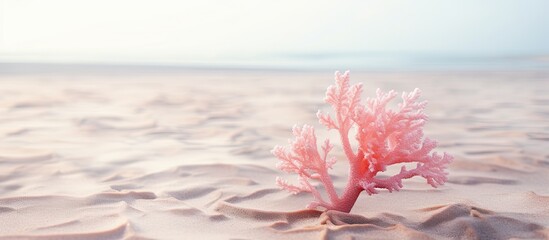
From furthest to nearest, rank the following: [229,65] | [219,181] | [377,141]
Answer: [229,65]
[219,181]
[377,141]

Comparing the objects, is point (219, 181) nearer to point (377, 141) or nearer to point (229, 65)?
point (377, 141)

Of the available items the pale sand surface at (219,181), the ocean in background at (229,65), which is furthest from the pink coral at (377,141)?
the ocean in background at (229,65)

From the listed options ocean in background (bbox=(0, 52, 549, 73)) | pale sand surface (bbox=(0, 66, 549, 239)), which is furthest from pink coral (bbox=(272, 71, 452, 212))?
ocean in background (bbox=(0, 52, 549, 73))

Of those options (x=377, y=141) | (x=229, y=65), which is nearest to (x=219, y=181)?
(x=377, y=141)

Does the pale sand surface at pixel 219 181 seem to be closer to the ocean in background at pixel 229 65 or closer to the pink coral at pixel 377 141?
the pink coral at pixel 377 141

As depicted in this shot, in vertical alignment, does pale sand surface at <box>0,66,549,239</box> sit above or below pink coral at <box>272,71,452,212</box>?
below

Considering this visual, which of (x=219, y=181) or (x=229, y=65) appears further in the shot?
(x=229, y=65)

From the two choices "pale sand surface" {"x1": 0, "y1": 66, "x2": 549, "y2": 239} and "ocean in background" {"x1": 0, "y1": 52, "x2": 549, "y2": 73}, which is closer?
"pale sand surface" {"x1": 0, "y1": 66, "x2": 549, "y2": 239}

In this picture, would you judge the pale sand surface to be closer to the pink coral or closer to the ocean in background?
the pink coral
